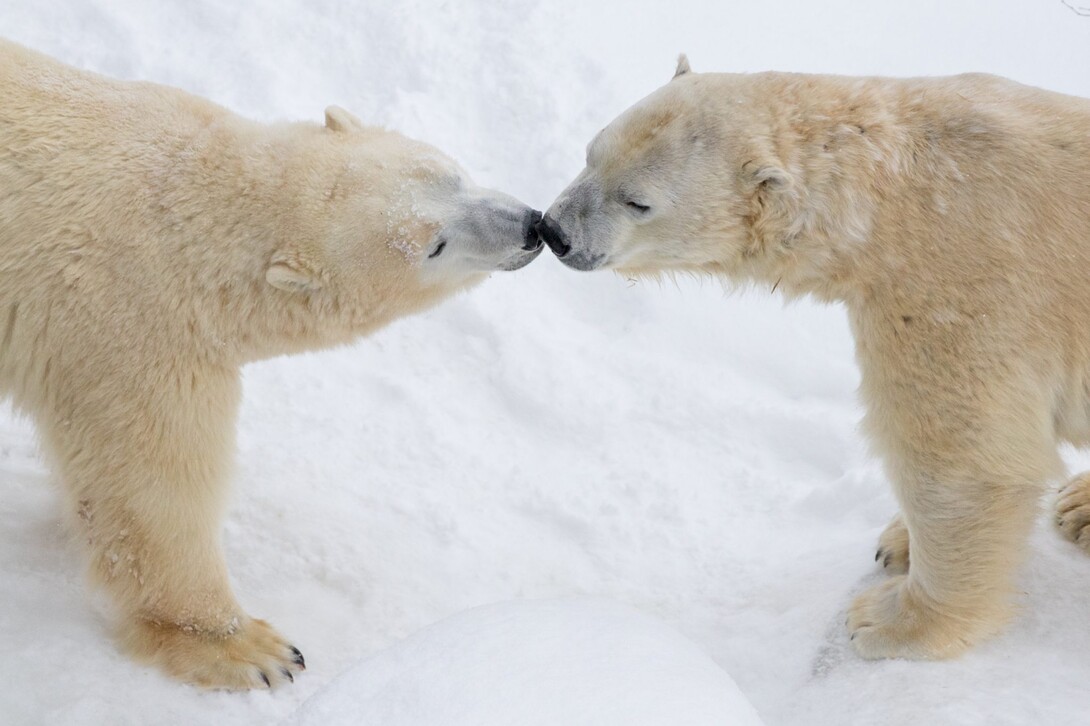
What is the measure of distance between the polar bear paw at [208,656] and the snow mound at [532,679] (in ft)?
4.04

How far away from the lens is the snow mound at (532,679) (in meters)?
2.30

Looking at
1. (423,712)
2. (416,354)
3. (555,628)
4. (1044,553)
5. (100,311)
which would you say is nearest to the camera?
(423,712)

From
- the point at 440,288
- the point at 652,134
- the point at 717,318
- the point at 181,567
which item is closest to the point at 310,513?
the point at 181,567

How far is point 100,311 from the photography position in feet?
11.3

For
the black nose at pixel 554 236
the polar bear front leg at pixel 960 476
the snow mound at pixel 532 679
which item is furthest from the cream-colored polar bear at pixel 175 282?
the polar bear front leg at pixel 960 476

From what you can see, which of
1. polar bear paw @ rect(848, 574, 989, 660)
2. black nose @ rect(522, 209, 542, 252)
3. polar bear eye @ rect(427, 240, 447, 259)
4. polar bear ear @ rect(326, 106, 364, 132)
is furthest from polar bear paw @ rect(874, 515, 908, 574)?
polar bear ear @ rect(326, 106, 364, 132)

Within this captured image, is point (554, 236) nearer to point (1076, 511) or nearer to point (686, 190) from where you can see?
point (686, 190)

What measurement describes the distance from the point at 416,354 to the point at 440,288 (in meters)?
1.74

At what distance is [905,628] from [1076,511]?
1020 millimetres

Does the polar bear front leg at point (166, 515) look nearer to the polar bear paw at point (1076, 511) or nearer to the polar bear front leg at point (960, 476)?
the polar bear front leg at point (960, 476)

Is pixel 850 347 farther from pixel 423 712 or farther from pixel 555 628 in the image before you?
pixel 423 712

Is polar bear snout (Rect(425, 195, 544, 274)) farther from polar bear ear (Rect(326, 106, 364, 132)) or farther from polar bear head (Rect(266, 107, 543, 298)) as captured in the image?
polar bear ear (Rect(326, 106, 364, 132))

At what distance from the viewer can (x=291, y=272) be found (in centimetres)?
358

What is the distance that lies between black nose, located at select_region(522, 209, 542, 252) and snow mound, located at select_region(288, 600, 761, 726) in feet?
5.10
